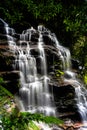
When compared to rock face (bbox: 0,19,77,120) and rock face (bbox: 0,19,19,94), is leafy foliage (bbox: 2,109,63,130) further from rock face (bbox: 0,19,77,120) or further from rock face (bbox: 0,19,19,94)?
rock face (bbox: 0,19,77,120)

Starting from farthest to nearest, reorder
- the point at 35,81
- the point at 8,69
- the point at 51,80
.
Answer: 1. the point at 51,80
2. the point at 35,81
3. the point at 8,69

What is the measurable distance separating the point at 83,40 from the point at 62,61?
5.43m

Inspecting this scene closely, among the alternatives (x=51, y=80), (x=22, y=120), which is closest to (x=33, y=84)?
(x=51, y=80)

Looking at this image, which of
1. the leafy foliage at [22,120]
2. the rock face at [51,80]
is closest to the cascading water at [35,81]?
the rock face at [51,80]

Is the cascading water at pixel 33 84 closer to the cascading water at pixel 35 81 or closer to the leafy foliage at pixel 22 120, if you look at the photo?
the cascading water at pixel 35 81

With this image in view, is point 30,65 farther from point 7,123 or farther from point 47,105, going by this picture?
point 7,123

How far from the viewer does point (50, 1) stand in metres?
6.91

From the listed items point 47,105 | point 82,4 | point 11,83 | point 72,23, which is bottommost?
point 47,105

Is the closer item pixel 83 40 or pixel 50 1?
pixel 50 1

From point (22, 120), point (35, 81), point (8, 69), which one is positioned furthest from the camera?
point (35, 81)

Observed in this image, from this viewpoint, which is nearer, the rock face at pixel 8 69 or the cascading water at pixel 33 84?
the rock face at pixel 8 69

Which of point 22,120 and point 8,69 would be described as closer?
point 22,120

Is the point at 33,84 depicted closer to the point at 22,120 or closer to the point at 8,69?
the point at 8,69

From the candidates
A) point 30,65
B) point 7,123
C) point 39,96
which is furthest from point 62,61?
point 7,123
